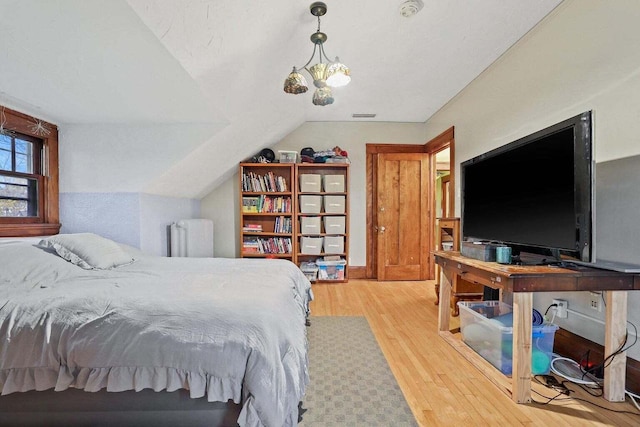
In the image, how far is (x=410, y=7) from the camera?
1.83 meters

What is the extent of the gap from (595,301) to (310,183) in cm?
299

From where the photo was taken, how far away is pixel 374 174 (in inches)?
167

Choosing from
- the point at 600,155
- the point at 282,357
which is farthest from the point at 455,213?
the point at 282,357

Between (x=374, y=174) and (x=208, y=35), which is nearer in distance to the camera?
(x=208, y=35)

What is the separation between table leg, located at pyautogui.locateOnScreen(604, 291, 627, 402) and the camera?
4.80ft

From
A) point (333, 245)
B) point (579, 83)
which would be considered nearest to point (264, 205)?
point (333, 245)

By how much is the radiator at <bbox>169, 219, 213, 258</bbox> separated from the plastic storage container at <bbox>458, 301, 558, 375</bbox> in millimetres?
2968

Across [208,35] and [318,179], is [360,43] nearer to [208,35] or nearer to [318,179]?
[208,35]

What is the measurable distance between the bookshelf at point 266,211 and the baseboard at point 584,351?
2.83m

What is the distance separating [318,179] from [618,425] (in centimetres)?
329

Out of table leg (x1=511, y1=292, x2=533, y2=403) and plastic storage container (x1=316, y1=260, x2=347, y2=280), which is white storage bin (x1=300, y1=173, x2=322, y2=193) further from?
table leg (x1=511, y1=292, x2=533, y2=403)

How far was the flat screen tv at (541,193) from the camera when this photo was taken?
1427 millimetres

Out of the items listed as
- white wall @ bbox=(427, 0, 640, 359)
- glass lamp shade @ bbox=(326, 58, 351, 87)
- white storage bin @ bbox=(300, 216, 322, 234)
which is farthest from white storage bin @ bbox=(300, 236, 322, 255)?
glass lamp shade @ bbox=(326, 58, 351, 87)

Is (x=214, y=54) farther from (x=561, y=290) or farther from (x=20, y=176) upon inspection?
(x=561, y=290)
